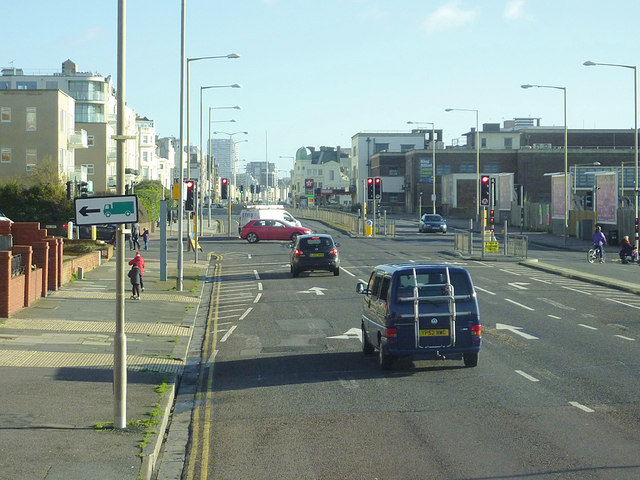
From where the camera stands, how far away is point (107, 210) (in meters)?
11.3

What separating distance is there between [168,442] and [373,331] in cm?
610

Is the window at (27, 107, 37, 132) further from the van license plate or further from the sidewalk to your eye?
the van license plate

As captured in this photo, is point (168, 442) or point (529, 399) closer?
point (168, 442)

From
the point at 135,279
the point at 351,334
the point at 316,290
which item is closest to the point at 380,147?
the point at 316,290

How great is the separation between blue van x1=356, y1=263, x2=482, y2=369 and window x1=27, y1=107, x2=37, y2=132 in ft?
191

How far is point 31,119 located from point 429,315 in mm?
59216

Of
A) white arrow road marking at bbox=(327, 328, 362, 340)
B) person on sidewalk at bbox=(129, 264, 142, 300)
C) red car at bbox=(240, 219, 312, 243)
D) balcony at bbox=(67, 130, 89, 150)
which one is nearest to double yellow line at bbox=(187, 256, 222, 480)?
white arrow road marking at bbox=(327, 328, 362, 340)

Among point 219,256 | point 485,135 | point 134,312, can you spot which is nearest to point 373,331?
point 134,312

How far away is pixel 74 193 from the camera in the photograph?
52.0m

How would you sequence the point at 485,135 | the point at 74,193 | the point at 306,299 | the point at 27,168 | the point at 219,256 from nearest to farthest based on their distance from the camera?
the point at 306,299, the point at 219,256, the point at 74,193, the point at 27,168, the point at 485,135

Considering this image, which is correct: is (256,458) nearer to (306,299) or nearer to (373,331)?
(373,331)

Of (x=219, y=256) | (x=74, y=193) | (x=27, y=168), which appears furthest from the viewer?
(x=27, y=168)

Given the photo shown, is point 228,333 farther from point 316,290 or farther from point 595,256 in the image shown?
point 595,256

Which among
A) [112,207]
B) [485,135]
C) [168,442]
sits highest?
[485,135]
